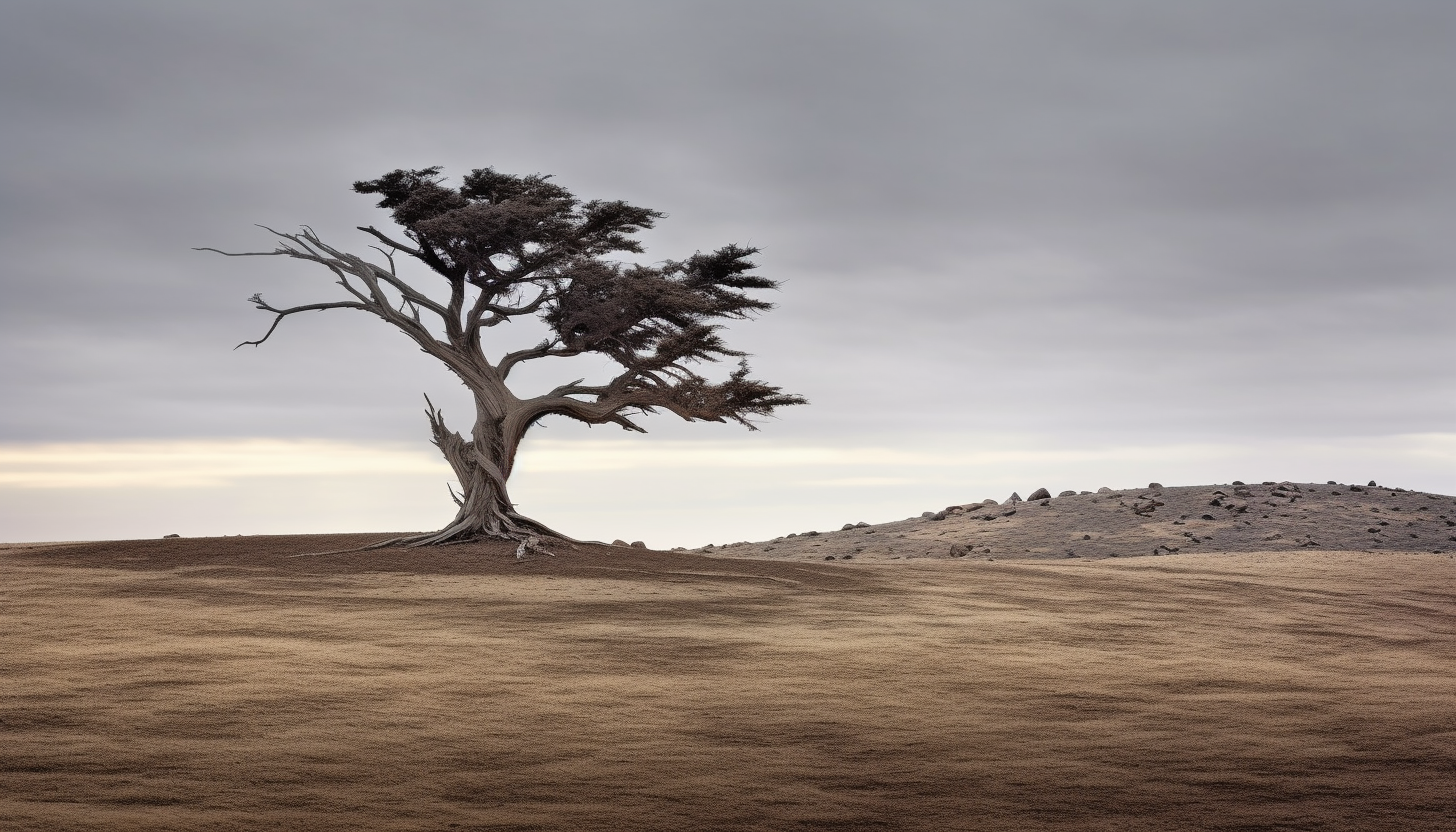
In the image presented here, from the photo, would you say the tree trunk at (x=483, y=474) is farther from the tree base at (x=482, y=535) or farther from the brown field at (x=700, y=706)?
the brown field at (x=700, y=706)

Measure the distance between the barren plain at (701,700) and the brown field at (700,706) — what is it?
0.14ft

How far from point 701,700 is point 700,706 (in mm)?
250

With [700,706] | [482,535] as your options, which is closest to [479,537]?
[482,535]

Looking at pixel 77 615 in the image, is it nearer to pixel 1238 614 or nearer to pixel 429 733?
pixel 429 733

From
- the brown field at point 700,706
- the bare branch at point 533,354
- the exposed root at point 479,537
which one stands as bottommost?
the brown field at point 700,706

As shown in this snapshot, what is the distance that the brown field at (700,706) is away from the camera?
783cm

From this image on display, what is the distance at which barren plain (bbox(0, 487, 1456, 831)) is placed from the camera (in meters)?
7.84

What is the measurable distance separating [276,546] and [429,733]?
52.0 feet

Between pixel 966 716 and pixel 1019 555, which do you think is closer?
pixel 966 716

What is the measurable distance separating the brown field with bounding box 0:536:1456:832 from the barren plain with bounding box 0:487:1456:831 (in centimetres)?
4

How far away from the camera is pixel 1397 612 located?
19016mm

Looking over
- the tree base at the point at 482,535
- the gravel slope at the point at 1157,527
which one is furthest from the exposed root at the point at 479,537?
the gravel slope at the point at 1157,527

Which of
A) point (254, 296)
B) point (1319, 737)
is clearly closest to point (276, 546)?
point (254, 296)

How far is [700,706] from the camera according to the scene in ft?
35.0
